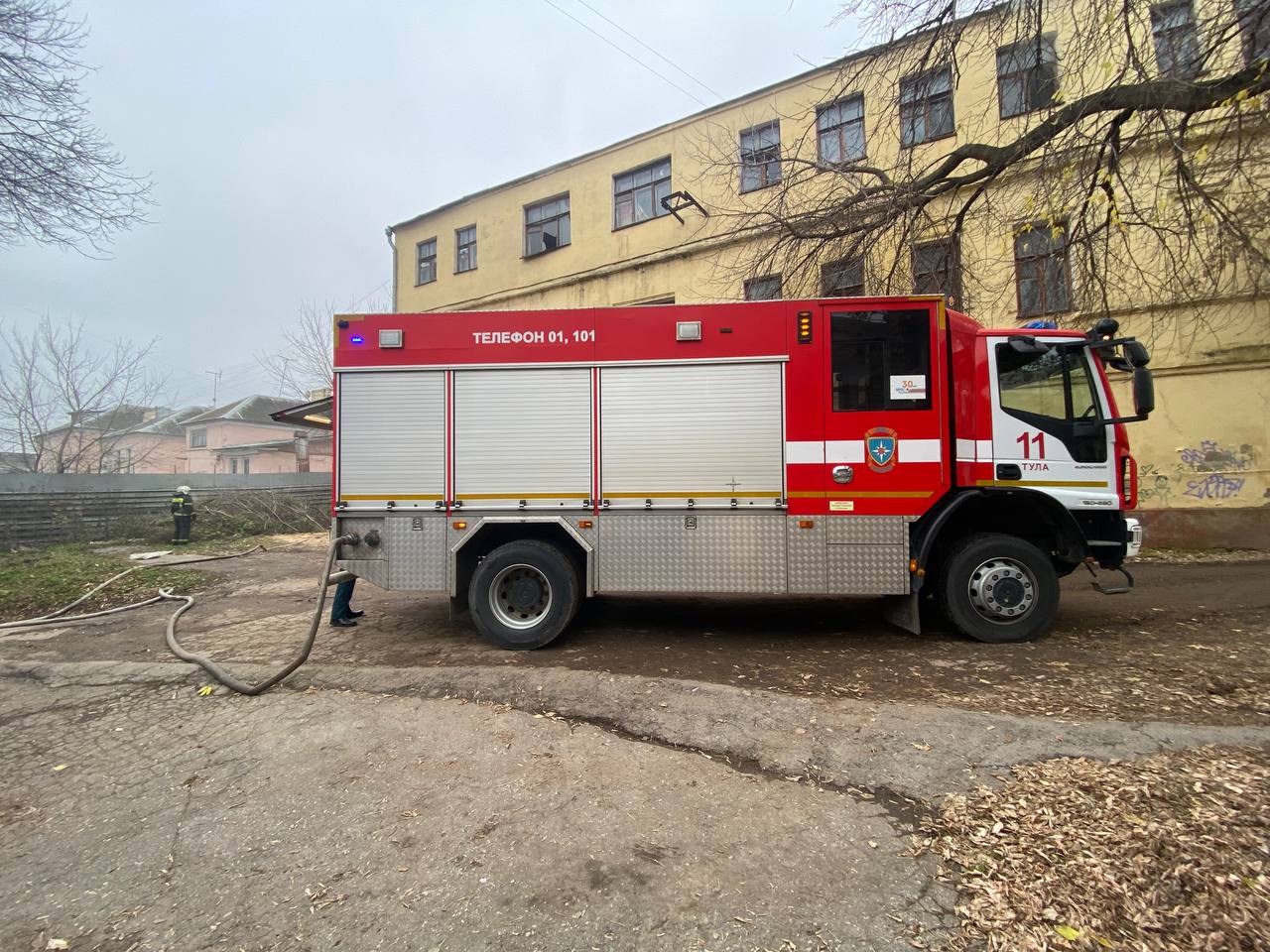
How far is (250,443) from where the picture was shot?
37562 millimetres

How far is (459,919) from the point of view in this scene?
232 centimetres

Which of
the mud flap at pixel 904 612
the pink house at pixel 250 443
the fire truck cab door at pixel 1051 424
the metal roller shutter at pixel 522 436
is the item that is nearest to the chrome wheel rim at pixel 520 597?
the metal roller shutter at pixel 522 436

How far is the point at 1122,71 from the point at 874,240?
3.43 meters

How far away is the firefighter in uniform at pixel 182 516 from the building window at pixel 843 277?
15039 mm

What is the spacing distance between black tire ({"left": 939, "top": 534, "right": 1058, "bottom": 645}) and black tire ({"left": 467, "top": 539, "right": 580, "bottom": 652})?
138 inches

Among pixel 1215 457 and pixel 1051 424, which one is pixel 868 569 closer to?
pixel 1051 424

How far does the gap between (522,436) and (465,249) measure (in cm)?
1799

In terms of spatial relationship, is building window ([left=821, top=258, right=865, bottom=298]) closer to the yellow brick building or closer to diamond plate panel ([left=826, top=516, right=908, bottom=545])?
the yellow brick building

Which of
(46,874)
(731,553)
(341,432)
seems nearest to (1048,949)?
(731,553)

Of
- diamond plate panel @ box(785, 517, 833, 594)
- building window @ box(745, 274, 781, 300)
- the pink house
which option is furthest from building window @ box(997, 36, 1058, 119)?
the pink house

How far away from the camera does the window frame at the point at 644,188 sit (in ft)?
54.4

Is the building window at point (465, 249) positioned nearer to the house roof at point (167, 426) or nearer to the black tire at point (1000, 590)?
the black tire at point (1000, 590)

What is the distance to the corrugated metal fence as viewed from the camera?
43.6ft

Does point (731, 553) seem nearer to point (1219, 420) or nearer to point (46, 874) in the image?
point (46, 874)
